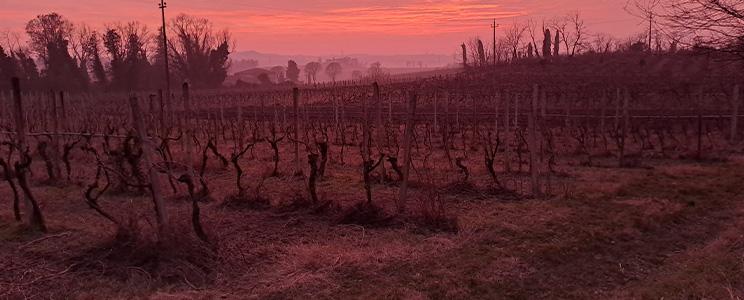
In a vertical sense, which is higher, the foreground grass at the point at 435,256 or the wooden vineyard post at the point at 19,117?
the wooden vineyard post at the point at 19,117

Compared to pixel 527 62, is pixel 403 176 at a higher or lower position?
lower

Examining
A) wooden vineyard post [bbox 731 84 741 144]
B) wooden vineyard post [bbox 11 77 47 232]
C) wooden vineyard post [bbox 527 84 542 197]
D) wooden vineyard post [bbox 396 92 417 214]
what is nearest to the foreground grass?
wooden vineyard post [bbox 11 77 47 232]

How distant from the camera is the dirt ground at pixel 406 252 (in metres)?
5.20

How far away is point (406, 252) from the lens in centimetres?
617

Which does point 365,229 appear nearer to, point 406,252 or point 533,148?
point 406,252

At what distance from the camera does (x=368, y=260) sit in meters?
5.90

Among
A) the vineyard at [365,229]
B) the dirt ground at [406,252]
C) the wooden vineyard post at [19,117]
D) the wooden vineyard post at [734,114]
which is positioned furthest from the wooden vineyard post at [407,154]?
the wooden vineyard post at [734,114]

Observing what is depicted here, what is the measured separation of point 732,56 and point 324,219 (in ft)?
18.5

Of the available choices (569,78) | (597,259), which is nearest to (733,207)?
(597,259)

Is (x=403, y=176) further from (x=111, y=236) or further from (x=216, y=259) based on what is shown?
(x=111, y=236)

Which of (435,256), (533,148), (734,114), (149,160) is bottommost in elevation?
(435,256)

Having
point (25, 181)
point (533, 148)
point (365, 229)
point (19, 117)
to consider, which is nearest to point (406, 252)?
point (365, 229)

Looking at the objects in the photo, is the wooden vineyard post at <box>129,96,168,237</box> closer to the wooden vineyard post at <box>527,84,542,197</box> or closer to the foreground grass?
the foreground grass

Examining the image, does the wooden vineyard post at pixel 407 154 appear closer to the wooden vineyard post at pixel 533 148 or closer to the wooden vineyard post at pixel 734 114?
the wooden vineyard post at pixel 533 148
